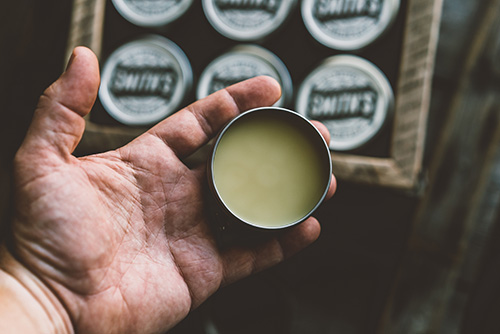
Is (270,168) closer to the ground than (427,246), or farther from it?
farther from it

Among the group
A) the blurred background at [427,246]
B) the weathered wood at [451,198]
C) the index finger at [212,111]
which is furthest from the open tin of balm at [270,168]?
the weathered wood at [451,198]

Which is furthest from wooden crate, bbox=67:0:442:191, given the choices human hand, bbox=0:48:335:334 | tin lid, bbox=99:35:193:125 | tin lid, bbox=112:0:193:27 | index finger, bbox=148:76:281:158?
tin lid, bbox=112:0:193:27

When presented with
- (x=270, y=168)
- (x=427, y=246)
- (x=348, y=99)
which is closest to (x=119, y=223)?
(x=270, y=168)

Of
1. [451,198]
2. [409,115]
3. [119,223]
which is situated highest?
[409,115]

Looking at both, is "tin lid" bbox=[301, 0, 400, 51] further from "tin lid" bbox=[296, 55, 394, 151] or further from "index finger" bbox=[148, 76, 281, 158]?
"index finger" bbox=[148, 76, 281, 158]

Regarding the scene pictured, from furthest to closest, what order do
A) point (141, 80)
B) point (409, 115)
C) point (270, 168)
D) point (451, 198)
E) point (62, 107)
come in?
point (451, 198), point (141, 80), point (409, 115), point (270, 168), point (62, 107)

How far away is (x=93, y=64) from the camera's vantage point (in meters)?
0.76

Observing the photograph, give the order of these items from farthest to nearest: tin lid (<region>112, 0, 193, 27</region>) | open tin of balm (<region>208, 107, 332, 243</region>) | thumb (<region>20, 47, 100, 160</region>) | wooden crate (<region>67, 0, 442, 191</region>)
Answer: tin lid (<region>112, 0, 193, 27</region>) → wooden crate (<region>67, 0, 442, 191</region>) → open tin of balm (<region>208, 107, 332, 243</region>) → thumb (<region>20, 47, 100, 160</region>)

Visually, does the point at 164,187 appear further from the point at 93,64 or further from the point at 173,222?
the point at 93,64

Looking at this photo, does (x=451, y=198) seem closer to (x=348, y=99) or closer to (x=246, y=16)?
(x=348, y=99)

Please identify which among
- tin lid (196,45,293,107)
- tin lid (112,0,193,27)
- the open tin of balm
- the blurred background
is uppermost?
tin lid (112,0,193,27)

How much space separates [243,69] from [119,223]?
0.64 m

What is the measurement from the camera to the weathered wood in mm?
1425

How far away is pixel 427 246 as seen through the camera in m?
1.46
